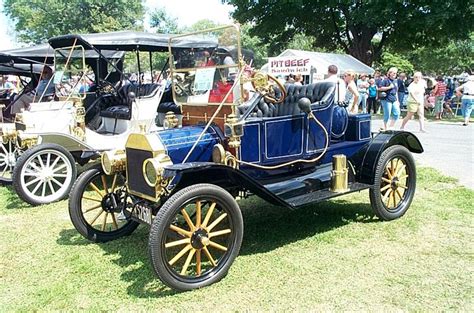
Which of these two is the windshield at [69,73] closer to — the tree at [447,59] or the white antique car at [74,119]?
the white antique car at [74,119]

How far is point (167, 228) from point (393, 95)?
28.8 ft

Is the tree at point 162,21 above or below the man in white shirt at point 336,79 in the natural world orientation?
above

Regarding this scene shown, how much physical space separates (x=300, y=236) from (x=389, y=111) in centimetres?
733

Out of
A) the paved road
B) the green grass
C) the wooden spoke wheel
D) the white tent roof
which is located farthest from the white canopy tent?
the green grass

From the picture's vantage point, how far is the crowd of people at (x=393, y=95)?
8742 mm

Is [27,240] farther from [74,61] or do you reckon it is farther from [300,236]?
[74,61]

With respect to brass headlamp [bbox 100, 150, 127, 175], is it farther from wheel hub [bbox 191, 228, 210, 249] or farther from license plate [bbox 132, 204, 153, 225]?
wheel hub [bbox 191, 228, 210, 249]

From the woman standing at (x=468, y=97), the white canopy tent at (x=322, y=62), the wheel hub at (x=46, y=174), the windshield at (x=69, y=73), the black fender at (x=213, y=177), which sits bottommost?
the wheel hub at (x=46, y=174)

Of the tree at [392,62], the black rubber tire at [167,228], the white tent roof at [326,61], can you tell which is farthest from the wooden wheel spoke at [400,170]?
the tree at [392,62]

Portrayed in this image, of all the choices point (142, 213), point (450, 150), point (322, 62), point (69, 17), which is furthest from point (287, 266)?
point (69, 17)

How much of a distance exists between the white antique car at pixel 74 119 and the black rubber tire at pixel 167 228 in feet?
6.66

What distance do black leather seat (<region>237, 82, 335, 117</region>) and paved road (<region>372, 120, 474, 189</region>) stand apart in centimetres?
254

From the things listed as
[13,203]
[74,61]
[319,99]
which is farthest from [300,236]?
[74,61]

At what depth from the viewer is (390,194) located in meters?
4.86
